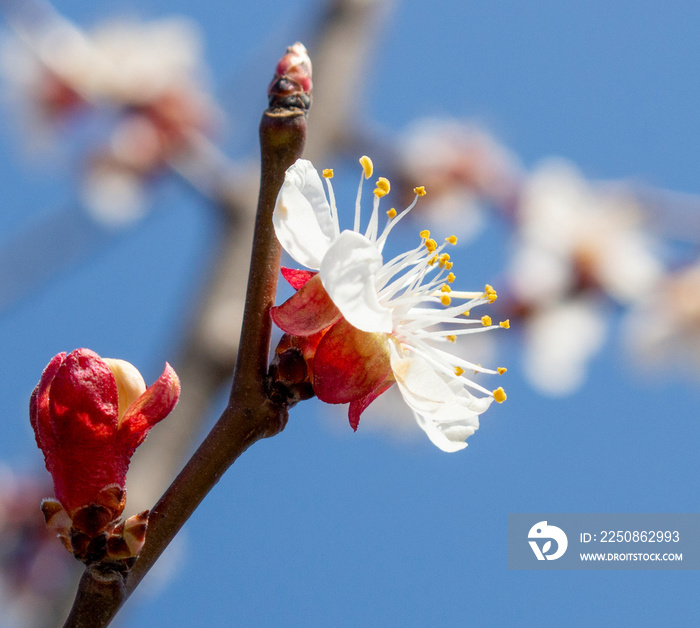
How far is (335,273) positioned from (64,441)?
0.64 feet

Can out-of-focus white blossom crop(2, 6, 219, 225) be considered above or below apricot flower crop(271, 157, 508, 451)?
above

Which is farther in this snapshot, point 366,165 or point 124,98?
point 124,98

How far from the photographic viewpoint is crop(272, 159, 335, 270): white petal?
1.49ft

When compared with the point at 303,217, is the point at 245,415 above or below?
below

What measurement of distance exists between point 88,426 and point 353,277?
184mm

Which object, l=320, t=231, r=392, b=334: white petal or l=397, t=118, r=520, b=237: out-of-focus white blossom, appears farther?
l=397, t=118, r=520, b=237: out-of-focus white blossom

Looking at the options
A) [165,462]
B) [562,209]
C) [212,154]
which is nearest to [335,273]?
[165,462]

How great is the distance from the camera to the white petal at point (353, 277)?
446 millimetres

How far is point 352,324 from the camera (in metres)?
0.47

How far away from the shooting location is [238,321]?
59.4 inches

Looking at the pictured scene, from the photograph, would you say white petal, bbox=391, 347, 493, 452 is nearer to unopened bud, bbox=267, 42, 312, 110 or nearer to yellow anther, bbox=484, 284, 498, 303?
yellow anther, bbox=484, 284, 498, 303
